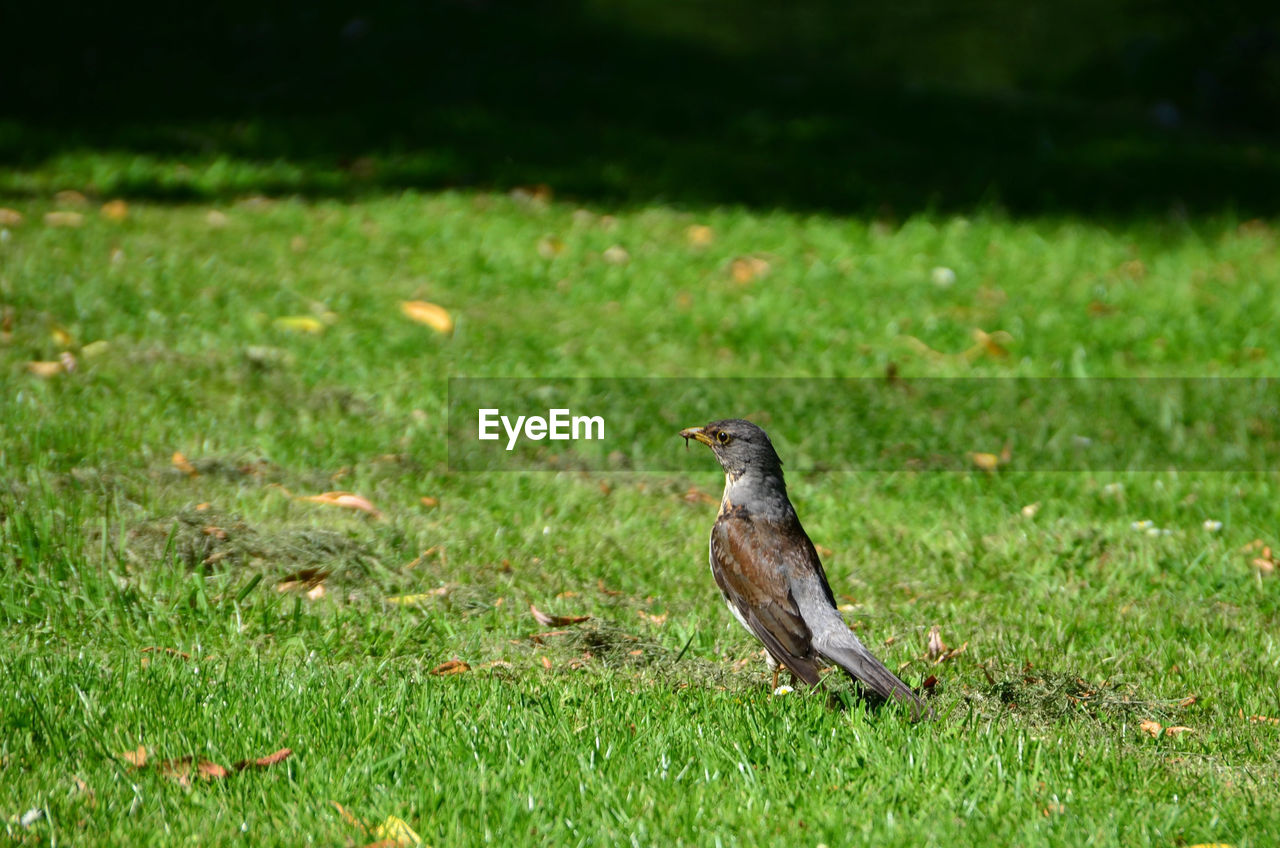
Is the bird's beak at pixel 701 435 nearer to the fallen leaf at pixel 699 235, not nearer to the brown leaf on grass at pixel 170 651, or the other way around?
the brown leaf on grass at pixel 170 651

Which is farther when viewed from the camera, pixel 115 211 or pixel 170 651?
pixel 115 211

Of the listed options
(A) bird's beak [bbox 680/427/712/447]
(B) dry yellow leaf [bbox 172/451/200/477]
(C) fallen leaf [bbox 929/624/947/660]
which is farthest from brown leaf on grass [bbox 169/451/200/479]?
(C) fallen leaf [bbox 929/624/947/660]

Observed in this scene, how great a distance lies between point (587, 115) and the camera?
39.8 ft

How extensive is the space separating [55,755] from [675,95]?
10074 mm

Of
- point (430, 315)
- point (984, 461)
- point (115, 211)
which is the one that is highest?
point (115, 211)

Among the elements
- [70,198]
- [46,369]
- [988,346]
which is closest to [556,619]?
[46,369]

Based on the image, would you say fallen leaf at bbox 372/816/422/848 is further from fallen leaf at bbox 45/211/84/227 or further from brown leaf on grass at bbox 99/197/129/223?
brown leaf on grass at bbox 99/197/129/223

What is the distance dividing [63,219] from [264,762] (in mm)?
6382

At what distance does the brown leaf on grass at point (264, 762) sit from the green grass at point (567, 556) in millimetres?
55

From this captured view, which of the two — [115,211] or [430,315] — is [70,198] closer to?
[115,211]

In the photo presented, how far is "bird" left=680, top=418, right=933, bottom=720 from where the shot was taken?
4051 mm

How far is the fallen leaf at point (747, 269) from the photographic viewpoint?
9008 mm

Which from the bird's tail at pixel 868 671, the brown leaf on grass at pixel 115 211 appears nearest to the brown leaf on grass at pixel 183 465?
the bird's tail at pixel 868 671

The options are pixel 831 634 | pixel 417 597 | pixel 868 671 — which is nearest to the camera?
pixel 868 671
